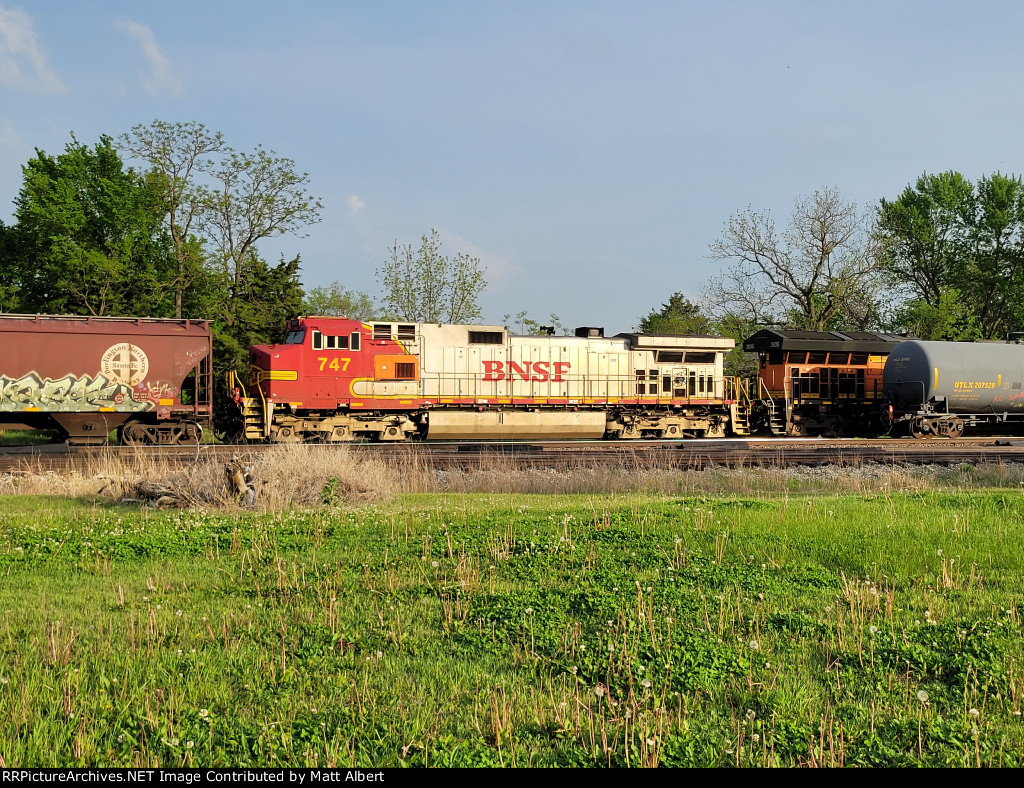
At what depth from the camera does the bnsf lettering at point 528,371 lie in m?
26.9

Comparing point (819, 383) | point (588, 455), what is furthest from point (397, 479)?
point (819, 383)

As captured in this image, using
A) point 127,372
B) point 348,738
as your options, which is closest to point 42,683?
point 348,738

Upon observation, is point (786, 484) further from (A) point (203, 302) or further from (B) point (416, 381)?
(A) point (203, 302)

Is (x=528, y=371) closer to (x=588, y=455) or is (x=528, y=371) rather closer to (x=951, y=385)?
(x=588, y=455)

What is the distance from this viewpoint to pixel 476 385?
26.7 metres

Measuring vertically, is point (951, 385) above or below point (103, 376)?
below

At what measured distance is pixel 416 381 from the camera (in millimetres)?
25875

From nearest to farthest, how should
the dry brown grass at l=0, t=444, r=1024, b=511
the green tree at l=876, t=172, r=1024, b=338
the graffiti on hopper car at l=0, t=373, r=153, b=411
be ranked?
the dry brown grass at l=0, t=444, r=1024, b=511 → the graffiti on hopper car at l=0, t=373, r=153, b=411 → the green tree at l=876, t=172, r=1024, b=338

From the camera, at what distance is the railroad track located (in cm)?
1852

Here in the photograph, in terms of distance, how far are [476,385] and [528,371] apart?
1.98 m

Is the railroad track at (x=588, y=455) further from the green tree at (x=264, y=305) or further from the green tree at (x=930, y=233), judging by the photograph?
the green tree at (x=930, y=233)

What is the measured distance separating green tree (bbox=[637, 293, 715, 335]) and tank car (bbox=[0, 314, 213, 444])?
35.1 m

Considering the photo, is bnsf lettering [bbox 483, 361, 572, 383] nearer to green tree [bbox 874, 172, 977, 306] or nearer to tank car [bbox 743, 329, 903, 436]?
tank car [bbox 743, 329, 903, 436]

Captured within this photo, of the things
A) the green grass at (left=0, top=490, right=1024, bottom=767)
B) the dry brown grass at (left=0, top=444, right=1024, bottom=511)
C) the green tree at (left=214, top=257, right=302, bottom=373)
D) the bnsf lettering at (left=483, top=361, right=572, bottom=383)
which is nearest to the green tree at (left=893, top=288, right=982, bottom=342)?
the bnsf lettering at (left=483, top=361, right=572, bottom=383)
